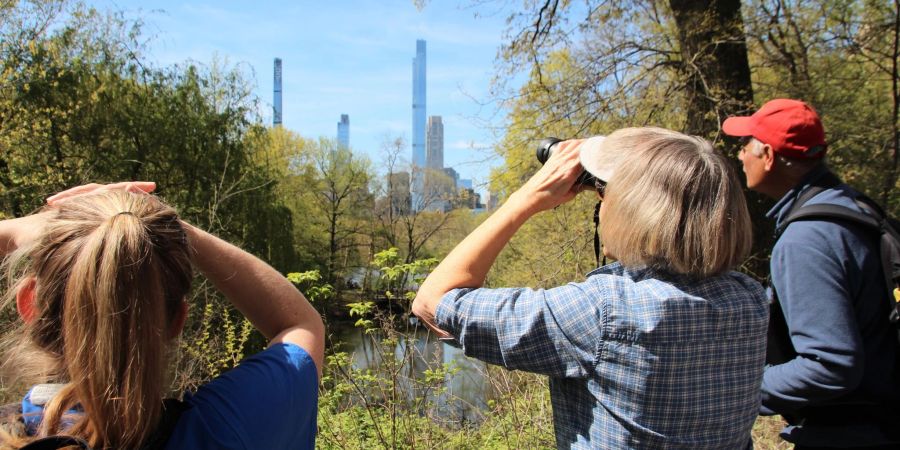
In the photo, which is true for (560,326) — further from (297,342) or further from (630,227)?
(297,342)

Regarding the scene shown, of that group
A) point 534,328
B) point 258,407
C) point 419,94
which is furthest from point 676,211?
point 419,94

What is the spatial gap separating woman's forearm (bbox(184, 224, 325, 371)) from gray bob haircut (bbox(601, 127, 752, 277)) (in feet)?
2.20

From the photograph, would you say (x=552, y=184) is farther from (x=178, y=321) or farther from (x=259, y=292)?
(x=178, y=321)

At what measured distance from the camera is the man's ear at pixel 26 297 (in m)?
0.88

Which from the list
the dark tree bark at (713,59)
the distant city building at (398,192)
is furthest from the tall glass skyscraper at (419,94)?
the dark tree bark at (713,59)

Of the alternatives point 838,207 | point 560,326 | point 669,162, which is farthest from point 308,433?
point 838,207

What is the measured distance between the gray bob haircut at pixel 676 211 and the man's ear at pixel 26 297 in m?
1.05

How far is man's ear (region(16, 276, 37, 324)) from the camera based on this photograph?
882 mm

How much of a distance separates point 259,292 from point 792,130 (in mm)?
1697

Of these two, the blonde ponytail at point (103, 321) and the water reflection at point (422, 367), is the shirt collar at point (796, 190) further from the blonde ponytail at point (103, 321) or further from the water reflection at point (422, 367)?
the water reflection at point (422, 367)

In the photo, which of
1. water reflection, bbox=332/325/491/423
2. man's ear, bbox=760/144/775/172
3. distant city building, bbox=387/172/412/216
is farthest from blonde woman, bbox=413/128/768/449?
distant city building, bbox=387/172/412/216

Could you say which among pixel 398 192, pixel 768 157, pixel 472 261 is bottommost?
pixel 472 261

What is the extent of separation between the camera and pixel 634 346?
1067 millimetres

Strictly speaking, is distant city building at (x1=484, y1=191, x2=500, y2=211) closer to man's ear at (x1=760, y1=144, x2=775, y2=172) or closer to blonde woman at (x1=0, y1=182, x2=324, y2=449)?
man's ear at (x1=760, y1=144, x2=775, y2=172)
